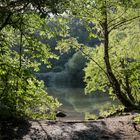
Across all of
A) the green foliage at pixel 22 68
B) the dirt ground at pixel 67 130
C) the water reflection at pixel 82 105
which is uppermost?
the green foliage at pixel 22 68

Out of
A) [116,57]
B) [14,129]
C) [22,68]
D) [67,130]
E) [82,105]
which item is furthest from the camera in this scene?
[82,105]

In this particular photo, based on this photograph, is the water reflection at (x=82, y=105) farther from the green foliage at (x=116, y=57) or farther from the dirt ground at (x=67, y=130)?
the dirt ground at (x=67, y=130)

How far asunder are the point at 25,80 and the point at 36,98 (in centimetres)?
237

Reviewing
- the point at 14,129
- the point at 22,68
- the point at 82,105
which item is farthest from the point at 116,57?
the point at 82,105

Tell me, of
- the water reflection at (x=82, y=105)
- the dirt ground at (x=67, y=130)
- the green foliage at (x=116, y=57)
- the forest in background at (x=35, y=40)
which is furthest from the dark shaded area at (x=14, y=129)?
the water reflection at (x=82, y=105)

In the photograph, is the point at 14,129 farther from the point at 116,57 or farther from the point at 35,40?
the point at 116,57

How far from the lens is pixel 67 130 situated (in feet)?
37.2

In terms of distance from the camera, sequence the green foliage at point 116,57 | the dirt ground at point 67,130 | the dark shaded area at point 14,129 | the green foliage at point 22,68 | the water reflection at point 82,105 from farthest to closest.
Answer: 1. the water reflection at point 82,105
2. the green foliage at point 116,57
3. the green foliage at point 22,68
4. the dirt ground at point 67,130
5. the dark shaded area at point 14,129

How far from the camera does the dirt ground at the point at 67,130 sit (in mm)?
10469

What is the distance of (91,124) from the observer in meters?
12.5

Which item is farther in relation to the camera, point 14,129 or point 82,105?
point 82,105

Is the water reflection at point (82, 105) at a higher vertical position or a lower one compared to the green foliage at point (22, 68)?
lower

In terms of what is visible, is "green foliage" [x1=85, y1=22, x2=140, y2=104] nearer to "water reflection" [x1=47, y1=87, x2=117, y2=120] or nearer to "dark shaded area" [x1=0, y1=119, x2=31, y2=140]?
"water reflection" [x1=47, y1=87, x2=117, y2=120]

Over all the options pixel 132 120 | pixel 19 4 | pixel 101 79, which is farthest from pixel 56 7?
pixel 101 79
